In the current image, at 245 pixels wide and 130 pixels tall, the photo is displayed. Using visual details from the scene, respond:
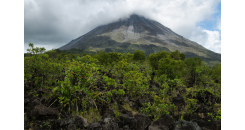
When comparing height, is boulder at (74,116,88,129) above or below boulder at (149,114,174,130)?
above

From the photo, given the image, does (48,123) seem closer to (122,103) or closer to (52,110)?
(52,110)

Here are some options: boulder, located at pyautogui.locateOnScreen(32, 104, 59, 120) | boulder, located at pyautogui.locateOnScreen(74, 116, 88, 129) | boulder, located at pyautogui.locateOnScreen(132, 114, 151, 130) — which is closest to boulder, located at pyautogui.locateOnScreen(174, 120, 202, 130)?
boulder, located at pyautogui.locateOnScreen(132, 114, 151, 130)

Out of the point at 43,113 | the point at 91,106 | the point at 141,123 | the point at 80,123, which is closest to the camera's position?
the point at 80,123

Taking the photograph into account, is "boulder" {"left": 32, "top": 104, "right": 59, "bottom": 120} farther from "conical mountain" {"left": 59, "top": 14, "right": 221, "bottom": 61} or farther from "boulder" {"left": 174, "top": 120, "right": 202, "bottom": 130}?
"conical mountain" {"left": 59, "top": 14, "right": 221, "bottom": 61}

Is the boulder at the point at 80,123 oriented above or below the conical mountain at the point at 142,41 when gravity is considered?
below

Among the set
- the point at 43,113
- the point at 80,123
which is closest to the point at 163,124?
the point at 80,123

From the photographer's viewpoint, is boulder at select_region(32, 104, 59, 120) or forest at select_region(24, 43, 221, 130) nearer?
forest at select_region(24, 43, 221, 130)

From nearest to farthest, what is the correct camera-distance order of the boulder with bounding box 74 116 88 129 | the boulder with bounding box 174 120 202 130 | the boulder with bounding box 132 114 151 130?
the boulder with bounding box 174 120 202 130 < the boulder with bounding box 74 116 88 129 < the boulder with bounding box 132 114 151 130

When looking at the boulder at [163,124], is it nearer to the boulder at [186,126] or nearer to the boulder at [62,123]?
the boulder at [186,126]

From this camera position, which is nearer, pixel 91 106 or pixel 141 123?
pixel 141 123

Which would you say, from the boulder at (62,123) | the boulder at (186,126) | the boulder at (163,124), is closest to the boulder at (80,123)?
the boulder at (62,123)

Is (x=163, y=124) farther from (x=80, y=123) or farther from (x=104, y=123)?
(x=80, y=123)

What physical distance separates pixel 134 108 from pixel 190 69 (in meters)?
11.2

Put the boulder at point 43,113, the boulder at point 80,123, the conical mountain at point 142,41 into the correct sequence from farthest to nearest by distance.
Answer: the conical mountain at point 142,41 → the boulder at point 43,113 → the boulder at point 80,123
